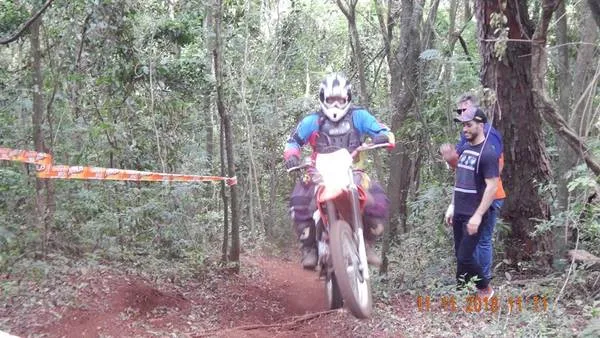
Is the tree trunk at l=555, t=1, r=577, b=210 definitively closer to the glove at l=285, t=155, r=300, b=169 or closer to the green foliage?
the glove at l=285, t=155, r=300, b=169

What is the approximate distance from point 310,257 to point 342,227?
1068mm

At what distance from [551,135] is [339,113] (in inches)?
195

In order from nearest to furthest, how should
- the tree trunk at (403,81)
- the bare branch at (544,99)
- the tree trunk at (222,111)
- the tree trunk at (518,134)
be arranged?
the bare branch at (544,99), the tree trunk at (518,134), the tree trunk at (222,111), the tree trunk at (403,81)

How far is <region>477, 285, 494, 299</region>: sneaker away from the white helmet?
215cm

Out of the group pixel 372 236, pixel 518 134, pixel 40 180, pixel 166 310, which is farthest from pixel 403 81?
pixel 40 180

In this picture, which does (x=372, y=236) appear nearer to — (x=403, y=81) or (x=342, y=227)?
(x=342, y=227)

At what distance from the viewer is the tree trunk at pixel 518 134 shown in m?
6.55

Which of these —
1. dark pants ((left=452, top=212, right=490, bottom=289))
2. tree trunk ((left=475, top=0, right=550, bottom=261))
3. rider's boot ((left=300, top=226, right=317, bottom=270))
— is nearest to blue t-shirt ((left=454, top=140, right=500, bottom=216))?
dark pants ((left=452, top=212, right=490, bottom=289))

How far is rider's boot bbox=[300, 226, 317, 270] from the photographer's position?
6.05m

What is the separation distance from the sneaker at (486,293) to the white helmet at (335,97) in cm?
215

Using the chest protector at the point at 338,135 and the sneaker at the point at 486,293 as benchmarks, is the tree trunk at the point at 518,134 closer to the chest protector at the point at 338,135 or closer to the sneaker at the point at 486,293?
the sneaker at the point at 486,293

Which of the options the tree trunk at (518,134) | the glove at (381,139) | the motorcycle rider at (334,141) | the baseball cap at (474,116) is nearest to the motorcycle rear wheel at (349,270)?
the motorcycle rider at (334,141)

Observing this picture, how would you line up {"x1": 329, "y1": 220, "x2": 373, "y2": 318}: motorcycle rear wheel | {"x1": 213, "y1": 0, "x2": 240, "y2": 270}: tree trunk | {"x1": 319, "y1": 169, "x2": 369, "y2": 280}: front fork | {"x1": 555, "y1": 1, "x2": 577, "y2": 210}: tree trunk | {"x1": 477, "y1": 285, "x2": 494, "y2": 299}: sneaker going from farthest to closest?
{"x1": 213, "y1": 0, "x2": 240, "y2": 270}: tree trunk → {"x1": 555, "y1": 1, "x2": 577, "y2": 210}: tree trunk → {"x1": 477, "y1": 285, "x2": 494, "y2": 299}: sneaker → {"x1": 319, "y1": 169, "x2": 369, "y2": 280}: front fork → {"x1": 329, "y1": 220, "x2": 373, "y2": 318}: motorcycle rear wheel

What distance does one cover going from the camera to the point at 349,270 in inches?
196
